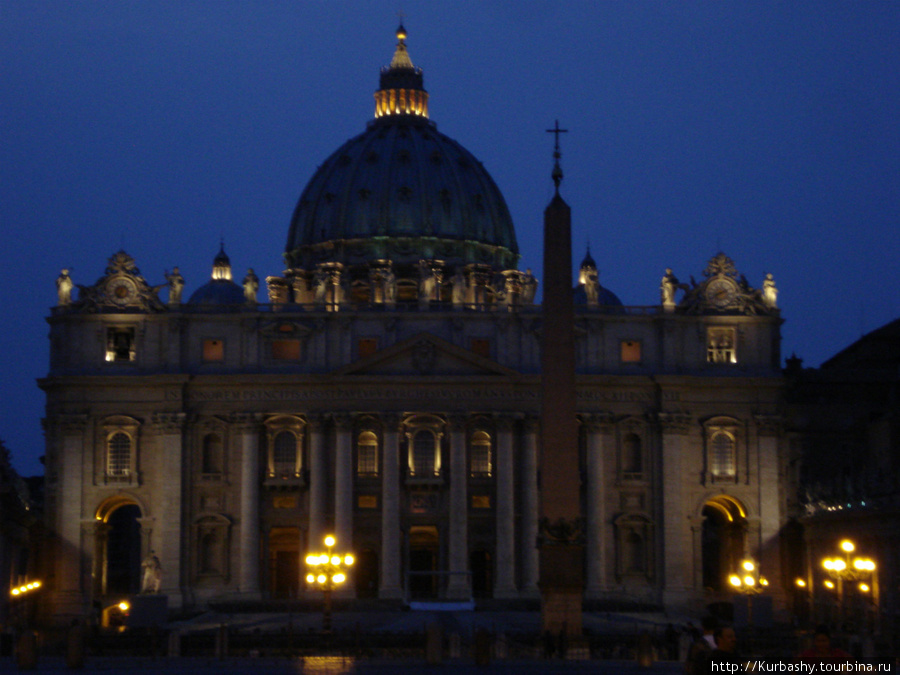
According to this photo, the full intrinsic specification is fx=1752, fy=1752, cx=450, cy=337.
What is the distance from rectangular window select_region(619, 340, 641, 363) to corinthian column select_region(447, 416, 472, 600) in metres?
9.43

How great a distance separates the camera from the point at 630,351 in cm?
9488

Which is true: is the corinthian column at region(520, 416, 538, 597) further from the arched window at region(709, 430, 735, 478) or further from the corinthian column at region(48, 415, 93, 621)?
the corinthian column at region(48, 415, 93, 621)

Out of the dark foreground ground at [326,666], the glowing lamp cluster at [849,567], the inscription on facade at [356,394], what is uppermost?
the inscription on facade at [356,394]

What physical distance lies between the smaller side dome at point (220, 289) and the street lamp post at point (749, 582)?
41.0 meters

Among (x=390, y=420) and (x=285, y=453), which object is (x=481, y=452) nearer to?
(x=390, y=420)

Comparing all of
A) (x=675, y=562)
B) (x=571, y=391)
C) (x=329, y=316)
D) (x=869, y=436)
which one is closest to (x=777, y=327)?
(x=869, y=436)

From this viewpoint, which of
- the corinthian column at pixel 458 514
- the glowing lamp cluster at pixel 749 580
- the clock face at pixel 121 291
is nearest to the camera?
the glowing lamp cluster at pixel 749 580

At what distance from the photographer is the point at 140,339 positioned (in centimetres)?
9400

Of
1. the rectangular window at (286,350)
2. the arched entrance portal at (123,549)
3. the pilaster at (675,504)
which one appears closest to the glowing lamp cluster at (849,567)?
the pilaster at (675,504)

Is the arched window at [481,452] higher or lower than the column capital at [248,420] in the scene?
lower

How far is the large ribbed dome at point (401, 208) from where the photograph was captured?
390ft

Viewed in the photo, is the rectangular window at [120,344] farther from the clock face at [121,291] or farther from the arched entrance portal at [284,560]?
the arched entrance portal at [284,560]

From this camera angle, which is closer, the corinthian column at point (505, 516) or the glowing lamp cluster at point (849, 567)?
the glowing lamp cluster at point (849, 567)

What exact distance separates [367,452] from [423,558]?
6.82 m
